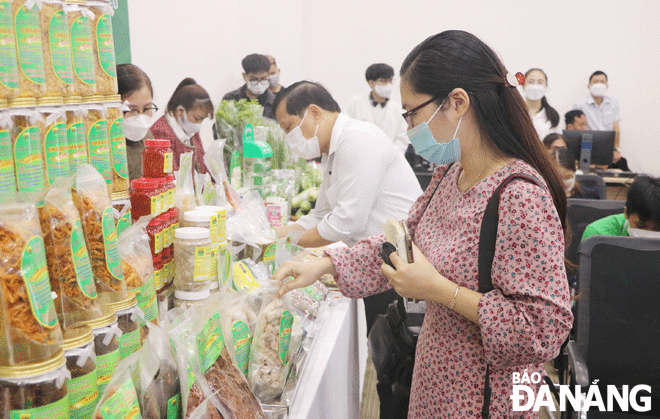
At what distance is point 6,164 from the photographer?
2.61ft

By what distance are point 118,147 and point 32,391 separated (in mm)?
544

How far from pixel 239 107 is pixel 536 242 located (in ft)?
7.11

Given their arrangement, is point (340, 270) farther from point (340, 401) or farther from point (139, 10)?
point (139, 10)

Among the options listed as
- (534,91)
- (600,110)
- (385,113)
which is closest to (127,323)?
(385,113)

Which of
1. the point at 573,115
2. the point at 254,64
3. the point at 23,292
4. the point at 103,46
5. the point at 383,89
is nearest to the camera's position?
the point at 23,292

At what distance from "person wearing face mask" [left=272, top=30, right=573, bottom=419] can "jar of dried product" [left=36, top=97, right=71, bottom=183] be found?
2.20 feet

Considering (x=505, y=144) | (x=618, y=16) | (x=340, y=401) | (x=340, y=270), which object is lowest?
(x=340, y=401)

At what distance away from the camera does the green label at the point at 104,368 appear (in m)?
0.90

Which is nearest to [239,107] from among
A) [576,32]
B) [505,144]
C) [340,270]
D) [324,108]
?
[324,108]

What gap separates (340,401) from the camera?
1.92 meters

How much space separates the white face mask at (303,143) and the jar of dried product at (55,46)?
1558 mm

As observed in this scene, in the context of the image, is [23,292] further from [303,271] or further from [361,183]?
[361,183]

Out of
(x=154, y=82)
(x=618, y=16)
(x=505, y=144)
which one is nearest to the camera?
(x=505, y=144)

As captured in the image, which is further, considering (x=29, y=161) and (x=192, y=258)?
(x=192, y=258)
